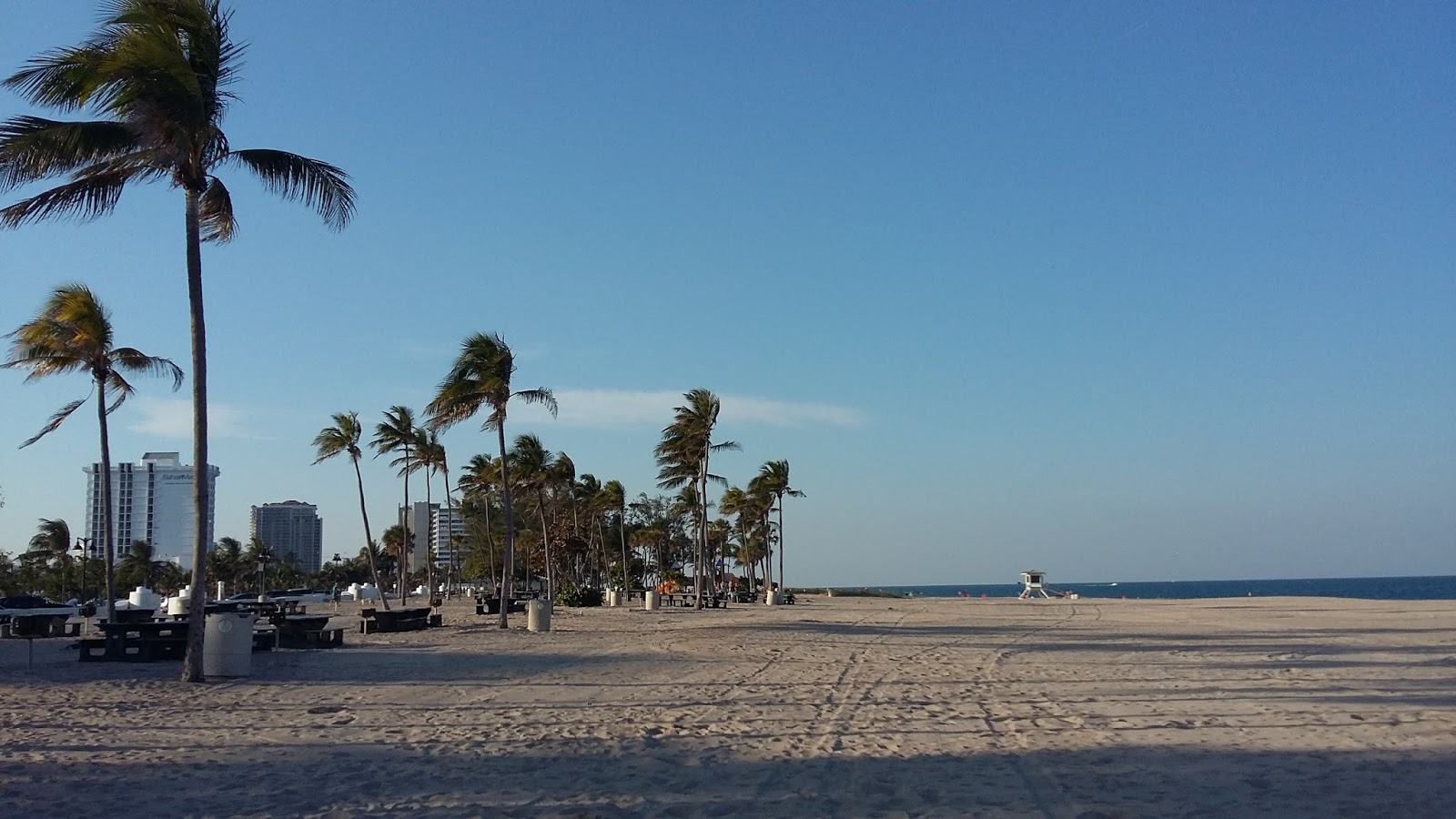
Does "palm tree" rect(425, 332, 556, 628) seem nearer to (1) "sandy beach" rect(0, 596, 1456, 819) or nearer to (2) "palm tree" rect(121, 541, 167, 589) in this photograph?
(1) "sandy beach" rect(0, 596, 1456, 819)

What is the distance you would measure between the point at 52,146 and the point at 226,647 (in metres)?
6.38

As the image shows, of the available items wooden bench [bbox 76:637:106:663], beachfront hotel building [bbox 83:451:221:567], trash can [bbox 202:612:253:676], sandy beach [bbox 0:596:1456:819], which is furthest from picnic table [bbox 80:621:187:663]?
beachfront hotel building [bbox 83:451:221:567]

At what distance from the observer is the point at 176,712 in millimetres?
11359

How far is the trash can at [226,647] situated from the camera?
1449cm

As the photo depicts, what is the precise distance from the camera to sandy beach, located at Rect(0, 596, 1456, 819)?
25.3 feet

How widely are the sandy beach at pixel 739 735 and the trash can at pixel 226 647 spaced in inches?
18.5

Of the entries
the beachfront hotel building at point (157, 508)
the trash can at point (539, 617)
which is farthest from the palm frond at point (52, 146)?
the beachfront hotel building at point (157, 508)

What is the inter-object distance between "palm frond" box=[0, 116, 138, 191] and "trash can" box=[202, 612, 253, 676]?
5846 mm

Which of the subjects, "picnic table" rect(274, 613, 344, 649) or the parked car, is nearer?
"picnic table" rect(274, 613, 344, 649)

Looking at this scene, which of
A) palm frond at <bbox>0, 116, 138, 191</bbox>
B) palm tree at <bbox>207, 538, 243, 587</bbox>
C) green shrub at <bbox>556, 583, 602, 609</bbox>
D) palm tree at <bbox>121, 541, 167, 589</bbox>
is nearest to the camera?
palm frond at <bbox>0, 116, 138, 191</bbox>

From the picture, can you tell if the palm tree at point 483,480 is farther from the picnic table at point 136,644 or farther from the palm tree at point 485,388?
the picnic table at point 136,644

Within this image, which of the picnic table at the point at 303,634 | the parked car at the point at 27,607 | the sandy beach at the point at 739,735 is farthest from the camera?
the parked car at the point at 27,607

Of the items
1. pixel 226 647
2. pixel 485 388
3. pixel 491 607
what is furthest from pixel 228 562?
pixel 226 647

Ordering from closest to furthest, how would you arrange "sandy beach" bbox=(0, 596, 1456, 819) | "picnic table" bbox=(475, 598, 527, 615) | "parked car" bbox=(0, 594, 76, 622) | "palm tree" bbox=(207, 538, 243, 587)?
"sandy beach" bbox=(0, 596, 1456, 819) → "parked car" bbox=(0, 594, 76, 622) → "picnic table" bbox=(475, 598, 527, 615) → "palm tree" bbox=(207, 538, 243, 587)
